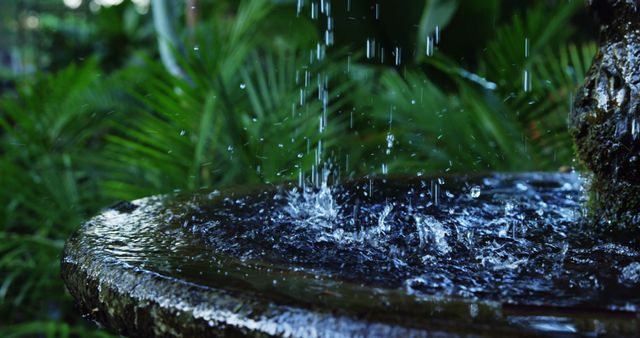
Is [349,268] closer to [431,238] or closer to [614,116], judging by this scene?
[431,238]

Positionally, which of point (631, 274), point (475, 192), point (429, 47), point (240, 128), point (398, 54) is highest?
point (398, 54)

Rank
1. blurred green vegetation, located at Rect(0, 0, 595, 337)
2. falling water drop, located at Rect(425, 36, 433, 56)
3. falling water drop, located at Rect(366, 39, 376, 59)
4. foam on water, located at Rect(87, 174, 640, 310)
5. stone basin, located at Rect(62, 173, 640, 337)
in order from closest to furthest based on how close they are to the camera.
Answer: stone basin, located at Rect(62, 173, 640, 337) → foam on water, located at Rect(87, 174, 640, 310) → blurred green vegetation, located at Rect(0, 0, 595, 337) → falling water drop, located at Rect(425, 36, 433, 56) → falling water drop, located at Rect(366, 39, 376, 59)

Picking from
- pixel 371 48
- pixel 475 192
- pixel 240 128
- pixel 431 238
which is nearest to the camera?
pixel 431 238

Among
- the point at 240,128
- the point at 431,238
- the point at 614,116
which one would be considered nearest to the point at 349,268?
the point at 431,238

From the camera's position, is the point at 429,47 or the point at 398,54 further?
the point at 398,54

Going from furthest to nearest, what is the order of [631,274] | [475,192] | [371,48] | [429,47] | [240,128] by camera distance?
[371,48]
[429,47]
[240,128]
[475,192]
[631,274]

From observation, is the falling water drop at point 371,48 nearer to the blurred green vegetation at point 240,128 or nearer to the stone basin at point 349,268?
the blurred green vegetation at point 240,128

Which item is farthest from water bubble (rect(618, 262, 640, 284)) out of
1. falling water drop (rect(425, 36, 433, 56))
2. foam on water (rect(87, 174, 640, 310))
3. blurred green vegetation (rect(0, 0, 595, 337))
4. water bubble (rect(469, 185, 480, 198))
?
falling water drop (rect(425, 36, 433, 56))

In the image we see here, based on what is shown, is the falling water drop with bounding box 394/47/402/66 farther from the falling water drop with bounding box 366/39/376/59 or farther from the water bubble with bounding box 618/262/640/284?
the water bubble with bounding box 618/262/640/284

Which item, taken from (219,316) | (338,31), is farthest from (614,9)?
(338,31)
